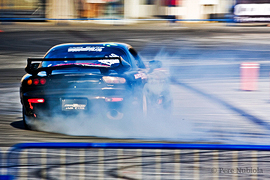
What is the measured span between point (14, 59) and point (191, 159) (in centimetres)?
1256

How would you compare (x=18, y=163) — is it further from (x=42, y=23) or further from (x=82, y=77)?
(x=42, y=23)

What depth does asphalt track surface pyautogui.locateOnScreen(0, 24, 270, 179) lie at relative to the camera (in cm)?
711

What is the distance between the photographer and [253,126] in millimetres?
7750

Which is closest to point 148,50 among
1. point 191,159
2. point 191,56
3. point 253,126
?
point 191,56

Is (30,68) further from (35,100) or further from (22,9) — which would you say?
(22,9)

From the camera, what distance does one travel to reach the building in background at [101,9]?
25141mm

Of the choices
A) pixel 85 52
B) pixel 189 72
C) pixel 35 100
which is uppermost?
pixel 85 52

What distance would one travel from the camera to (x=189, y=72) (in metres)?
14.4

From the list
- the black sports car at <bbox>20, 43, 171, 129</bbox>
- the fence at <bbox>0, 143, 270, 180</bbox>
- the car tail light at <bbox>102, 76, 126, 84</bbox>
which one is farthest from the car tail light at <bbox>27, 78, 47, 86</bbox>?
the fence at <bbox>0, 143, 270, 180</bbox>

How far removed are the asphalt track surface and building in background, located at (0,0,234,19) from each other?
27.9 inches

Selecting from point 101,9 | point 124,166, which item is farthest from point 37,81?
point 101,9

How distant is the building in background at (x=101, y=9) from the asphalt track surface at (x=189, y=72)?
27.9 inches

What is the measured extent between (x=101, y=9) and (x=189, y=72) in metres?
12.0

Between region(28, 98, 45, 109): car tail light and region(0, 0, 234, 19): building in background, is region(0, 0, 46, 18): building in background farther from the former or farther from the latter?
region(28, 98, 45, 109): car tail light
